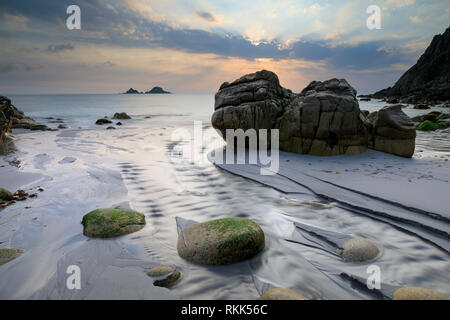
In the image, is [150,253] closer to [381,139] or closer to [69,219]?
[69,219]

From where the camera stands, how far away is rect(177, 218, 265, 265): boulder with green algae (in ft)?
10.7

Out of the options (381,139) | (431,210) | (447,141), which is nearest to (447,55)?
(447,141)

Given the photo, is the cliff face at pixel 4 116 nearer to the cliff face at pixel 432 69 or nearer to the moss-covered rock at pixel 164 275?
the moss-covered rock at pixel 164 275

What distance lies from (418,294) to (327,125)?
19.4 feet

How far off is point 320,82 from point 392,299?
26.0 ft

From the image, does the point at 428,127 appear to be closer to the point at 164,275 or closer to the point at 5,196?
the point at 164,275

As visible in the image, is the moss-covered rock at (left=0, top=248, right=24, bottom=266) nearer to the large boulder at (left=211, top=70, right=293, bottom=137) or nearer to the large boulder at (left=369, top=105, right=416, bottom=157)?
the large boulder at (left=211, top=70, right=293, bottom=137)

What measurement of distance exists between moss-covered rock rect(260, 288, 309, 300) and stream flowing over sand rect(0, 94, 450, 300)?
0.17m

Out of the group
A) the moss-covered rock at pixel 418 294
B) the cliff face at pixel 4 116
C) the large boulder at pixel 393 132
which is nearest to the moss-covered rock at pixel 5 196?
the moss-covered rock at pixel 418 294

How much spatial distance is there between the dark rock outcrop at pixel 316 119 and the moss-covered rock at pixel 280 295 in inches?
237

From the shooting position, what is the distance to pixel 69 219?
4480 millimetres

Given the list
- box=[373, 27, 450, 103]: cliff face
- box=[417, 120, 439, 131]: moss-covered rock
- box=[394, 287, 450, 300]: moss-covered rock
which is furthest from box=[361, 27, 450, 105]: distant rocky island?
box=[394, 287, 450, 300]: moss-covered rock

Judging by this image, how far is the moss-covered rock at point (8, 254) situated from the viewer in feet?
10.7

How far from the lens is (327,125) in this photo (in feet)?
25.5
